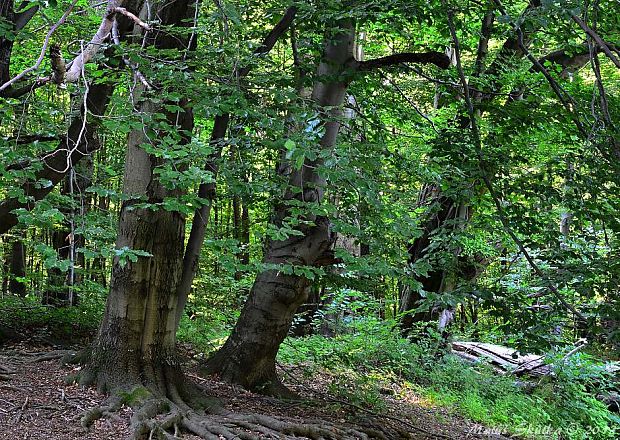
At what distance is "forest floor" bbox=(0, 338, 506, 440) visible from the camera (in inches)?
185

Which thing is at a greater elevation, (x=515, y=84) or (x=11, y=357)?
(x=515, y=84)

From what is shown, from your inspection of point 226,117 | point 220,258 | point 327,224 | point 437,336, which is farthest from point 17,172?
point 437,336

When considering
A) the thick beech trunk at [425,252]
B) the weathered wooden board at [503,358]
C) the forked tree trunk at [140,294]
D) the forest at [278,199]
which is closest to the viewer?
the forest at [278,199]

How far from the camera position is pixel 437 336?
1067 centimetres

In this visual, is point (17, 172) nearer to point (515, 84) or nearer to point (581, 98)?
point (581, 98)

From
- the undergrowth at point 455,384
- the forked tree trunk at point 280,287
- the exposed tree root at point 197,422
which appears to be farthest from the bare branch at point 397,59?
the undergrowth at point 455,384

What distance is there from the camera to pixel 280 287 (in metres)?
6.67

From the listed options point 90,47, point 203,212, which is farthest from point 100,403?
point 90,47

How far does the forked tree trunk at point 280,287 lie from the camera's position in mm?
6461

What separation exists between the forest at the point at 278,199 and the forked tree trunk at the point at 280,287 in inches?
1.0

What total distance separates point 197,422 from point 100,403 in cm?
88

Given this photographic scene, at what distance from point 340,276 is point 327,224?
743 mm

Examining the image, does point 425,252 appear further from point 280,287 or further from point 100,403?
point 100,403

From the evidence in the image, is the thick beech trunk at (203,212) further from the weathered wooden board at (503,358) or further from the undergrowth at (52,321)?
the weathered wooden board at (503,358)
